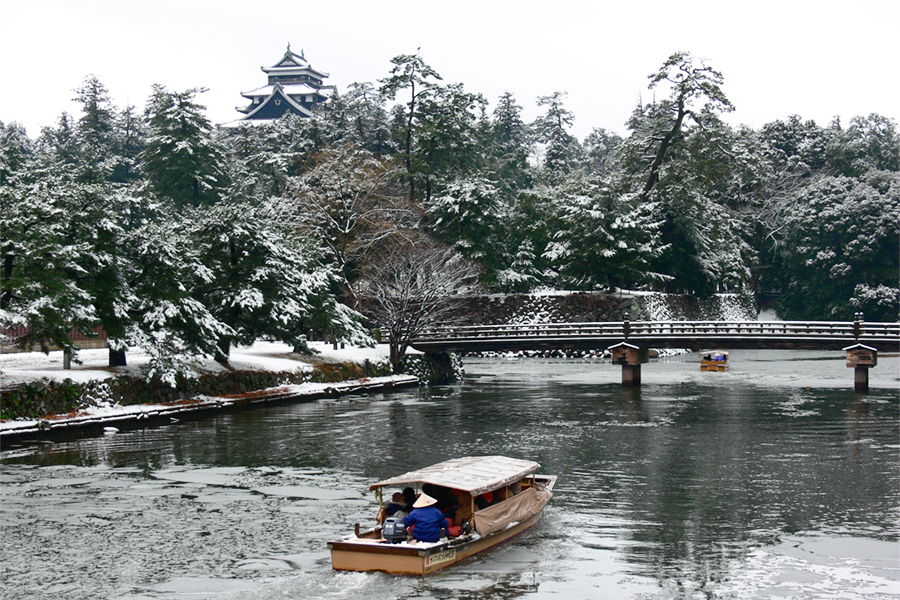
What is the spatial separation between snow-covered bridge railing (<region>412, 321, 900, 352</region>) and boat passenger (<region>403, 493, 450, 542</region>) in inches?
1258

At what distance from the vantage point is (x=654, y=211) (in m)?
67.1

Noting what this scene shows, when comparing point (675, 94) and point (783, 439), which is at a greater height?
point (675, 94)

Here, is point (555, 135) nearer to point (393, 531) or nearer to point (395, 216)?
point (395, 216)

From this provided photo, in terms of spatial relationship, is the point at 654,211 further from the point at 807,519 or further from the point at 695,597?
the point at 695,597

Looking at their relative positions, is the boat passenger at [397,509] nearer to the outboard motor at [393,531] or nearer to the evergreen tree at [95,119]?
the outboard motor at [393,531]

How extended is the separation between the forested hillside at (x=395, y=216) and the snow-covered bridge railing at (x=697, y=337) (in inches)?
148

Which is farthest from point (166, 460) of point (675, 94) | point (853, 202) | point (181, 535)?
point (853, 202)

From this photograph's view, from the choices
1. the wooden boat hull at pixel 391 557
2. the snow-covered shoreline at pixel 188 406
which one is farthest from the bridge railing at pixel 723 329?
the wooden boat hull at pixel 391 557

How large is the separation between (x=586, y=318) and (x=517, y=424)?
3647cm

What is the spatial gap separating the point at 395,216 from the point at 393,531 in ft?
154

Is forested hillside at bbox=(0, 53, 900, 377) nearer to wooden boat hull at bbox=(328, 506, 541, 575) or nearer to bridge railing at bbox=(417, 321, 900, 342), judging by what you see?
bridge railing at bbox=(417, 321, 900, 342)

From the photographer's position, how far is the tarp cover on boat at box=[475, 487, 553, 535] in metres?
14.8

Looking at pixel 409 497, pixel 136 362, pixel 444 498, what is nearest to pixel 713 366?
pixel 136 362

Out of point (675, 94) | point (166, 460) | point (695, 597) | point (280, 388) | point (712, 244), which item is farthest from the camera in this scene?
point (712, 244)
